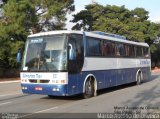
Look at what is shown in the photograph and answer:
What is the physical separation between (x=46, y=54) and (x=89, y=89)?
117 inches

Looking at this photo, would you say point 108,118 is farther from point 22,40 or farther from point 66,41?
point 22,40

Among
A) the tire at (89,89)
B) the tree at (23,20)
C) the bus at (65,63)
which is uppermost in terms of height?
the tree at (23,20)

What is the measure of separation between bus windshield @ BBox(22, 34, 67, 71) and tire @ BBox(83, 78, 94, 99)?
2.25 m

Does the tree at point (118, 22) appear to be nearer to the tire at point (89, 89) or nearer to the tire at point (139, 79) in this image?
the tire at point (139, 79)

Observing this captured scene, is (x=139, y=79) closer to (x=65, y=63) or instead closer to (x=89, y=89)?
(x=89, y=89)

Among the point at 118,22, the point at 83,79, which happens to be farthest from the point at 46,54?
the point at 118,22

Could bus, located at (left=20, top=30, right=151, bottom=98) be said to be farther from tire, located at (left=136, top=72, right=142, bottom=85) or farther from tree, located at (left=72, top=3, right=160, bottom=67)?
tree, located at (left=72, top=3, right=160, bottom=67)

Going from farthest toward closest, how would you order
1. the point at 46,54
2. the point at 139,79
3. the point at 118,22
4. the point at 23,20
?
the point at 118,22 < the point at 23,20 < the point at 139,79 < the point at 46,54

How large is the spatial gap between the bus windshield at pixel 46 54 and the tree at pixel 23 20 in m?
19.6

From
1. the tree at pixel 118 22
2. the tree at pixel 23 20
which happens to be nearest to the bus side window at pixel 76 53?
the tree at pixel 23 20

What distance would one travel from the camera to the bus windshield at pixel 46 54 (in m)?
14.5

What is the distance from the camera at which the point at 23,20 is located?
35438 mm

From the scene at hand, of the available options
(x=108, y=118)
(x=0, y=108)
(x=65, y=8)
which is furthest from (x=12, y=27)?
(x=108, y=118)

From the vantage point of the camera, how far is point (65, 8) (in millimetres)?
40156
